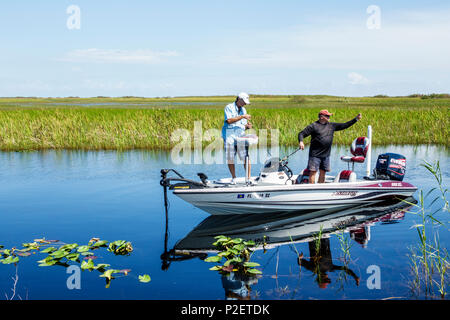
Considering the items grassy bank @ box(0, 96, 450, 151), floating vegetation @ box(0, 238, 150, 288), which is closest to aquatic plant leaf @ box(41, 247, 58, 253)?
floating vegetation @ box(0, 238, 150, 288)

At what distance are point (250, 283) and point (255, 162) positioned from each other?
1115cm

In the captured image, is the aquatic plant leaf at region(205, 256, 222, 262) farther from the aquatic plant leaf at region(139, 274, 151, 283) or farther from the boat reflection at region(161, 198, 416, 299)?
the aquatic plant leaf at region(139, 274, 151, 283)

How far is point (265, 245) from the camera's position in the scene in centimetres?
795

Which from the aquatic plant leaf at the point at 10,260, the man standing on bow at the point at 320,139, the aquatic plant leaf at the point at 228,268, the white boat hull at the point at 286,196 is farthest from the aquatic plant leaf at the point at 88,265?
the man standing on bow at the point at 320,139

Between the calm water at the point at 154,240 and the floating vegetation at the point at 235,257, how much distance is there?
0.18 m

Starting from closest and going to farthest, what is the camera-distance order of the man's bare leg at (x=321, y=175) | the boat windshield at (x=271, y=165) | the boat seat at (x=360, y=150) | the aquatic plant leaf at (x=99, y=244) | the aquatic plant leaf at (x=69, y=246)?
the aquatic plant leaf at (x=69, y=246), the aquatic plant leaf at (x=99, y=244), the man's bare leg at (x=321, y=175), the boat windshield at (x=271, y=165), the boat seat at (x=360, y=150)

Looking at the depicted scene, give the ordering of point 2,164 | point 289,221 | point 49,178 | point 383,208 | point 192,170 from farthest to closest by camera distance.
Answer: point 2,164, point 192,170, point 49,178, point 383,208, point 289,221

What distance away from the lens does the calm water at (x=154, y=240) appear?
6.02m

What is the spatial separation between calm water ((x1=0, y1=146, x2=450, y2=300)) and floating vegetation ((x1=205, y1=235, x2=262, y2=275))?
6.9 inches

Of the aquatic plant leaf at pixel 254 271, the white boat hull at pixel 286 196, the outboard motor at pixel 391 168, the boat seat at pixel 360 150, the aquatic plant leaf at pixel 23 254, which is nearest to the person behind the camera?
the aquatic plant leaf at pixel 254 271

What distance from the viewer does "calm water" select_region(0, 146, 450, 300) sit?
6.02m

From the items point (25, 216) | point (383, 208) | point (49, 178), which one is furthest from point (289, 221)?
point (49, 178)

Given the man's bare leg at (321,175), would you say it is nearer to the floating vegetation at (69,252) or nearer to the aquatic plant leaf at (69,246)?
the floating vegetation at (69,252)

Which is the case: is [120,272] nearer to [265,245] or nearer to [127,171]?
[265,245]
